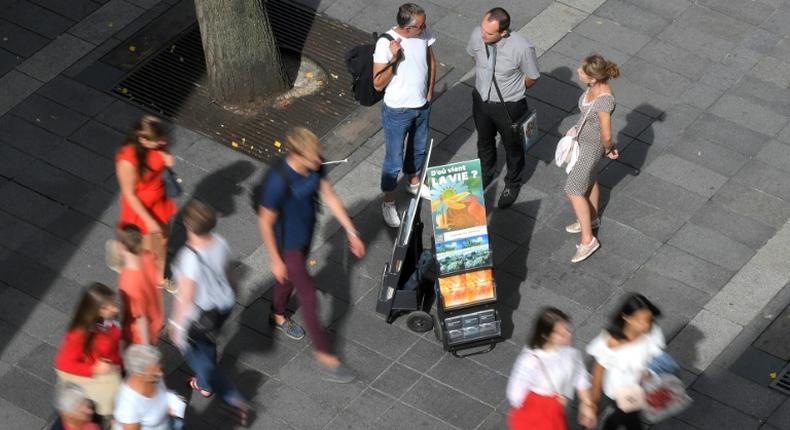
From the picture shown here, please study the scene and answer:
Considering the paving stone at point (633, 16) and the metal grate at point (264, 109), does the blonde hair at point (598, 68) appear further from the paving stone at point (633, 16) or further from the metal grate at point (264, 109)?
the paving stone at point (633, 16)

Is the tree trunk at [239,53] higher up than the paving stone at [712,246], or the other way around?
the tree trunk at [239,53]

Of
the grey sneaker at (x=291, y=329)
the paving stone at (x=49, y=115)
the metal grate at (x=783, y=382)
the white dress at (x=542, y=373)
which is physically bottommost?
the metal grate at (x=783, y=382)

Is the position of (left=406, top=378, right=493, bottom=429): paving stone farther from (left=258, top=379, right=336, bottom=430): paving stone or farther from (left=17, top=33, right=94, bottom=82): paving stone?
(left=17, top=33, right=94, bottom=82): paving stone

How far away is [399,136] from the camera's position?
10.5 meters

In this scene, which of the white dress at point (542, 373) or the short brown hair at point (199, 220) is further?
the short brown hair at point (199, 220)

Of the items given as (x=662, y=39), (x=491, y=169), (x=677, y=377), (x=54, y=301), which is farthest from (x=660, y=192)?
(x=54, y=301)

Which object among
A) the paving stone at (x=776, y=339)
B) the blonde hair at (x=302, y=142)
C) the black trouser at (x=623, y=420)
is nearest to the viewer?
the black trouser at (x=623, y=420)

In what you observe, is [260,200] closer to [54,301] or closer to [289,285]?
[289,285]

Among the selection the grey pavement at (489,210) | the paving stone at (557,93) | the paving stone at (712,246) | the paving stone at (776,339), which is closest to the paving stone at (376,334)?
the grey pavement at (489,210)

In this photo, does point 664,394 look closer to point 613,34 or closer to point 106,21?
point 613,34

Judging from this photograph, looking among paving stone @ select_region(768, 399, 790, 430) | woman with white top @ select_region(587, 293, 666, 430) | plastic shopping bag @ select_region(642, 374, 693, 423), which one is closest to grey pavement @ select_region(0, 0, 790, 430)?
paving stone @ select_region(768, 399, 790, 430)

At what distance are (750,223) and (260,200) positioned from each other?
4.51 meters

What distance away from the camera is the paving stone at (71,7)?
43.7ft

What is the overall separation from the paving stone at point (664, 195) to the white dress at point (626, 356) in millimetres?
3418
